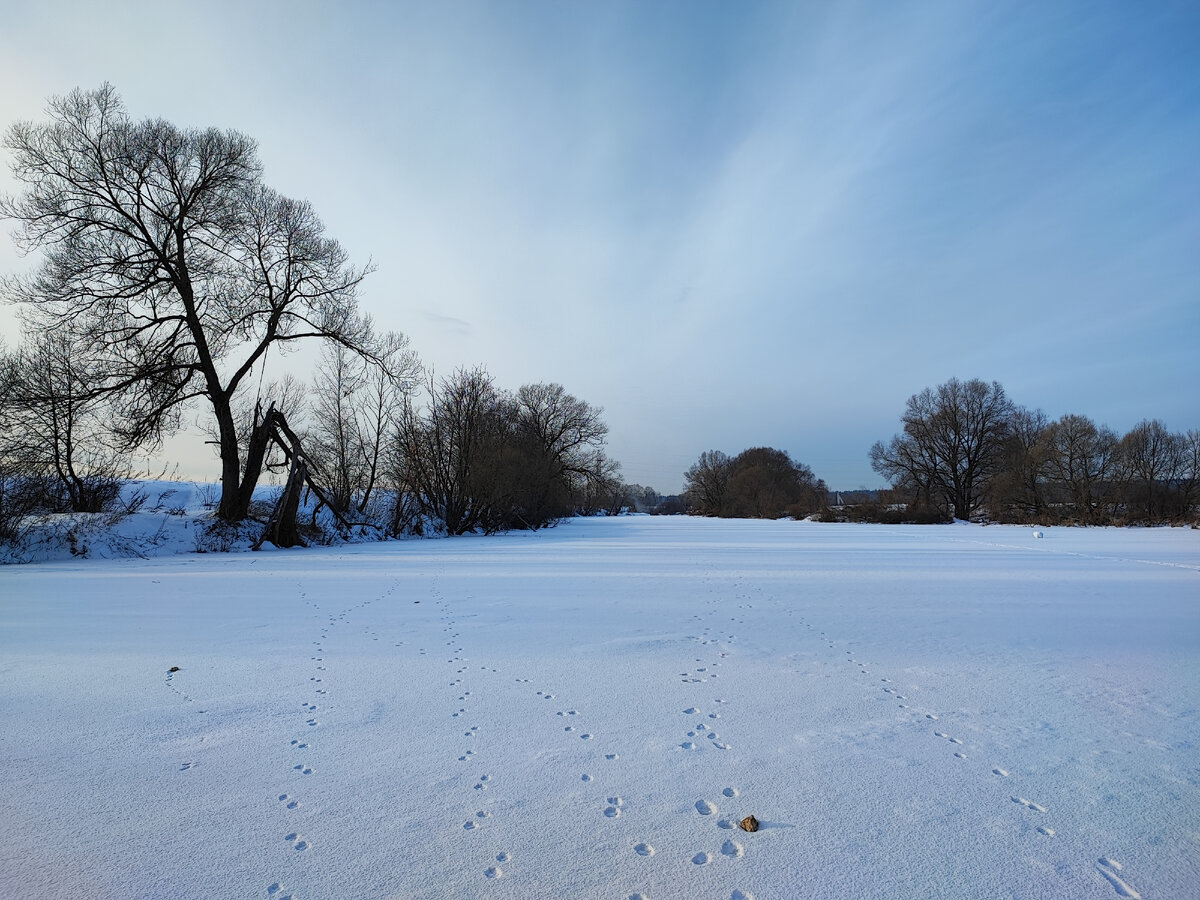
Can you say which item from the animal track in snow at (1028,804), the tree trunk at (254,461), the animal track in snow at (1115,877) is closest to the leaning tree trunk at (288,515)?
the tree trunk at (254,461)

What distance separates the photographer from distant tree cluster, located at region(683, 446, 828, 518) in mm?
54812

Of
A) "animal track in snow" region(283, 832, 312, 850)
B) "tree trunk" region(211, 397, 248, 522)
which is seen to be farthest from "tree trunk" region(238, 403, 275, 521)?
"animal track in snow" region(283, 832, 312, 850)

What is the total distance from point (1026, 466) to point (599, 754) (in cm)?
3516

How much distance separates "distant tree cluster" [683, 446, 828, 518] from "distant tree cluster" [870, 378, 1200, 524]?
883cm

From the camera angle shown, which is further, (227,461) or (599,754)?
(227,461)

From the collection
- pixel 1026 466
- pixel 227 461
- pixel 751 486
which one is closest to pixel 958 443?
pixel 1026 466

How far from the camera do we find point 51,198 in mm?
12258

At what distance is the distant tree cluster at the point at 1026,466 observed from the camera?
27.2 meters

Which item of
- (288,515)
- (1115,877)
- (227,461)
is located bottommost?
(1115,877)

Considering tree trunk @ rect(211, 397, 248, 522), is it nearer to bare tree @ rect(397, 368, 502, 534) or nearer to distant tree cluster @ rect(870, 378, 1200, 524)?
bare tree @ rect(397, 368, 502, 534)

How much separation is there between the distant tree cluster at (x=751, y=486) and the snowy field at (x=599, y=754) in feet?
136

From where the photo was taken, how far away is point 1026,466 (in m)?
30.3

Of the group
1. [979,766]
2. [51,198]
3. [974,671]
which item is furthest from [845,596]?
[51,198]

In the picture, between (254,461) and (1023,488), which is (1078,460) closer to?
(1023,488)
